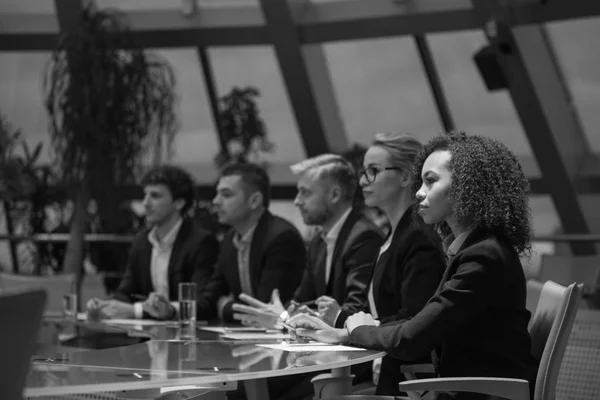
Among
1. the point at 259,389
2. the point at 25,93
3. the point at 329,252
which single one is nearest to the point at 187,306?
the point at 259,389

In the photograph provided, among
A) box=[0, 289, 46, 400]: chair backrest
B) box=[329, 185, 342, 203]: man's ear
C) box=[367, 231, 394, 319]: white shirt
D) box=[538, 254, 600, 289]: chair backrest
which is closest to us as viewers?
box=[0, 289, 46, 400]: chair backrest

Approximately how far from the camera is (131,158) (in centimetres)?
679

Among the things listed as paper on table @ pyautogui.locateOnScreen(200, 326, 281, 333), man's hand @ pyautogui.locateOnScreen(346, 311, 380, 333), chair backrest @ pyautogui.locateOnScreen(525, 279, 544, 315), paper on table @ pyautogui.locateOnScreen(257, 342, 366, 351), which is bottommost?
chair backrest @ pyautogui.locateOnScreen(525, 279, 544, 315)

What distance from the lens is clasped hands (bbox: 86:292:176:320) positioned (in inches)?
145

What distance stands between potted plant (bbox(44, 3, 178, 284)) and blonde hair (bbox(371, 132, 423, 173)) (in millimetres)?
3738

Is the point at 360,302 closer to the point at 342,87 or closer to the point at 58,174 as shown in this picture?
the point at 58,174

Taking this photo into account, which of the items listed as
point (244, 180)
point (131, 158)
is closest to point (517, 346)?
point (244, 180)

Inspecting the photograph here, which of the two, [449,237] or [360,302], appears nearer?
[449,237]

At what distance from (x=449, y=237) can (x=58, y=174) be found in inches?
189

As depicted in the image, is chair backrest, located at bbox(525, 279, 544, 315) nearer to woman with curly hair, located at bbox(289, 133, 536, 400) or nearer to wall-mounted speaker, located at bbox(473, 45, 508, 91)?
woman with curly hair, located at bbox(289, 133, 536, 400)

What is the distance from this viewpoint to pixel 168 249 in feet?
14.3

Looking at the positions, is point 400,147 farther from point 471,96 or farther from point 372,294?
point 471,96

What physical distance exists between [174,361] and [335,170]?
167 cm

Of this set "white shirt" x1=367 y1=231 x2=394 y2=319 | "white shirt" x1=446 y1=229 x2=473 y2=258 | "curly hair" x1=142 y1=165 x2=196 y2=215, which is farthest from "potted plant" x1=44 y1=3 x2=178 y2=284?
"white shirt" x1=446 y1=229 x2=473 y2=258
